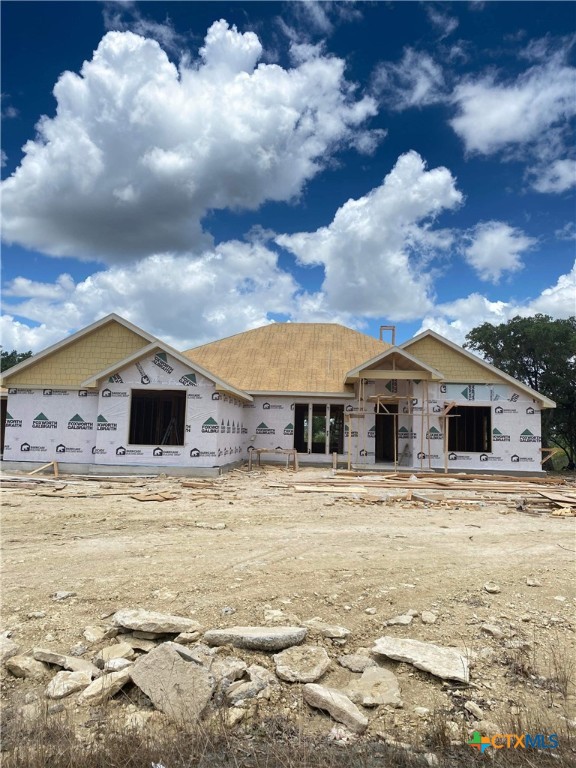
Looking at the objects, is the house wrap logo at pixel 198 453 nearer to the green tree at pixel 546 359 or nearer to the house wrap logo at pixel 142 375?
the house wrap logo at pixel 142 375

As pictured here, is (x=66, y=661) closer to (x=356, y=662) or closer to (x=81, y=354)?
(x=356, y=662)

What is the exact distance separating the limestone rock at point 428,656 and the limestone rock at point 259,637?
2.19 ft

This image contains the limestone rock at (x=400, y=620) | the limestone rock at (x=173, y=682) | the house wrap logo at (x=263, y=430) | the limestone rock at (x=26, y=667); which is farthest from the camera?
the house wrap logo at (x=263, y=430)

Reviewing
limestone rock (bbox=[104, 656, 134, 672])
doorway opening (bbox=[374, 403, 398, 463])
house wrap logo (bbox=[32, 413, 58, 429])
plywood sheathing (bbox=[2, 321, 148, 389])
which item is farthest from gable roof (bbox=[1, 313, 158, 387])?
limestone rock (bbox=[104, 656, 134, 672])

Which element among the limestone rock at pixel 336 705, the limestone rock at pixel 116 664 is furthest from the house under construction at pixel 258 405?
the limestone rock at pixel 336 705

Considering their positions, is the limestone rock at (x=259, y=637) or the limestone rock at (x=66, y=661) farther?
the limestone rock at (x=259, y=637)

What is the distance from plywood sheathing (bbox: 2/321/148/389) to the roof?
5136 mm

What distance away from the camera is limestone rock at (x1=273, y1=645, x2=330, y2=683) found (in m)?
3.54

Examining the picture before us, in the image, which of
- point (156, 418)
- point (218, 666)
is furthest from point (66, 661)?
point (156, 418)

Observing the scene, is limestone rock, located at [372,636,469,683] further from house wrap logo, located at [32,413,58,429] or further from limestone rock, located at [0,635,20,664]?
house wrap logo, located at [32,413,58,429]

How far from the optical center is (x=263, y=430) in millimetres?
22312

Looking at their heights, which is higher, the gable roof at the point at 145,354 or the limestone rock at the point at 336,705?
the gable roof at the point at 145,354

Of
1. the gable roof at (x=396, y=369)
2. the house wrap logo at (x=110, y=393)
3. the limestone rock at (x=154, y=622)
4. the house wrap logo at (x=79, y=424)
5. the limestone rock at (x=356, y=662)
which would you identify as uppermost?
the gable roof at (x=396, y=369)

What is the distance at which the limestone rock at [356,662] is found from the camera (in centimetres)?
371
